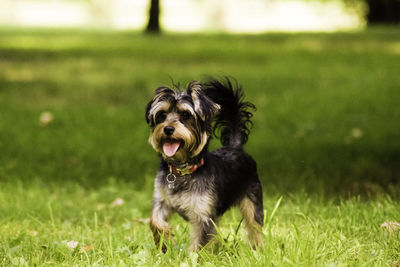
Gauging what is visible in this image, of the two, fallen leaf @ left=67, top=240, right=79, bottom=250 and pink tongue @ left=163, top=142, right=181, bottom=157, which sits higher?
pink tongue @ left=163, top=142, right=181, bottom=157

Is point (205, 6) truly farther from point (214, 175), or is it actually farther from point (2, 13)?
point (214, 175)

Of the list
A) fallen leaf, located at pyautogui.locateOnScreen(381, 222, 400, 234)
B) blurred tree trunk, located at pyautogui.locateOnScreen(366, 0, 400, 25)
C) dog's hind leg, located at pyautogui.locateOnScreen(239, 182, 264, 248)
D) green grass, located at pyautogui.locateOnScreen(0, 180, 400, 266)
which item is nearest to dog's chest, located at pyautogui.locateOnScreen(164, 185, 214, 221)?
green grass, located at pyautogui.locateOnScreen(0, 180, 400, 266)

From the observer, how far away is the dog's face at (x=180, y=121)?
3699mm

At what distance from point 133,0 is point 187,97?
46.7 meters

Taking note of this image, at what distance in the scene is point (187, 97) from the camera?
379 cm

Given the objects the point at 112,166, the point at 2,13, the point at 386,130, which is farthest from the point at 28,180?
the point at 2,13

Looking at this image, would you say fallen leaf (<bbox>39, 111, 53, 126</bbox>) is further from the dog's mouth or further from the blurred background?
the dog's mouth

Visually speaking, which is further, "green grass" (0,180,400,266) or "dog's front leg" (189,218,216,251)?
"dog's front leg" (189,218,216,251)

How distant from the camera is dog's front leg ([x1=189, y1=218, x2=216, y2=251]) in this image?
380 centimetres

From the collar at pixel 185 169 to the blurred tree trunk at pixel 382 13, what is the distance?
3389 cm

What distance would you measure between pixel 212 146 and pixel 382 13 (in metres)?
31.4

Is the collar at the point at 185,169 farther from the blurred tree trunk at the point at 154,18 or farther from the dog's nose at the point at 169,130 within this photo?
the blurred tree trunk at the point at 154,18

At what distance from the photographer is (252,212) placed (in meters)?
4.41

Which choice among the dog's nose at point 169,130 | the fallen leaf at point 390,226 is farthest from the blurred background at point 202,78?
the fallen leaf at point 390,226
